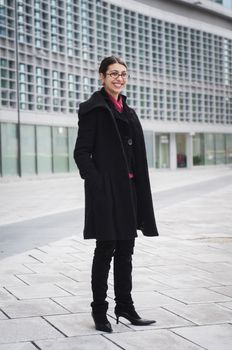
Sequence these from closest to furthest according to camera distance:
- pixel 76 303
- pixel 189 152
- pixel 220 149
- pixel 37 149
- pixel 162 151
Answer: pixel 76 303 < pixel 37 149 < pixel 162 151 < pixel 189 152 < pixel 220 149

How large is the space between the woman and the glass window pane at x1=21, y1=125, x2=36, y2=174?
2956 centimetres

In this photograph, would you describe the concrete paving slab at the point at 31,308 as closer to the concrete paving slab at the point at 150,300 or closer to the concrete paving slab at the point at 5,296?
the concrete paving slab at the point at 5,296

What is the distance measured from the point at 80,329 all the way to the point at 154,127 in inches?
1647

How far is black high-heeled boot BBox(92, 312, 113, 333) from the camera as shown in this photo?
14.1ft

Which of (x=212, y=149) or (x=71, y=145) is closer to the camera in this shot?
(x=71, y=145)

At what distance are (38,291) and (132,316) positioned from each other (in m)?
1.50

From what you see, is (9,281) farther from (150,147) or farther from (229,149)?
(229,149)

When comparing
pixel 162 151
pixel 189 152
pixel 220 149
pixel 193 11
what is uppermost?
pixel 193 11

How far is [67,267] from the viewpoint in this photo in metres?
7.07

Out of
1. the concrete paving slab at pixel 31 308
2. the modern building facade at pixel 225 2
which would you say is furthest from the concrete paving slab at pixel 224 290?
the modern building facade at pixel 225 2

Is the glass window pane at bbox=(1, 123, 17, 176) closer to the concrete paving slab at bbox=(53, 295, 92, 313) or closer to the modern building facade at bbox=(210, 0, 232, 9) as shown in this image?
the modern building facade at bbox=(210, 0, 232, 9)

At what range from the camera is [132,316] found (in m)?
4.51

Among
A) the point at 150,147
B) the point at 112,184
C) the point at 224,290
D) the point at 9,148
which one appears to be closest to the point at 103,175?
the point at 112,184

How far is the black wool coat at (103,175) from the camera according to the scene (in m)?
4.30
